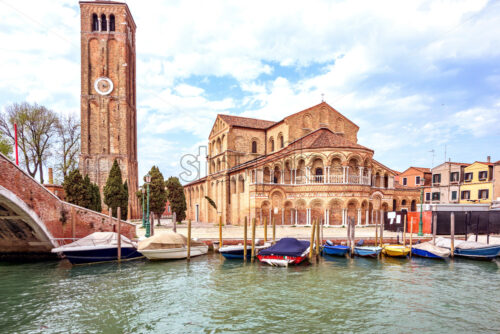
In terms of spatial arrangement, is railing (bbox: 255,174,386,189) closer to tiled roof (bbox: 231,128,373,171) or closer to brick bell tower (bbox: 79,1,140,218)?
tiled roof (bbox: 231,128,373,171)

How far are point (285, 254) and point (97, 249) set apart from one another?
9.66 m

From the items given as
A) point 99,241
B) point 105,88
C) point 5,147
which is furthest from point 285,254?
point 105,88

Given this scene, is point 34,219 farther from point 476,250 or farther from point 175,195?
point 476,250

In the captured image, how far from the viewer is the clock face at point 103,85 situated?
38375mm

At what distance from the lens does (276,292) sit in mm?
11000

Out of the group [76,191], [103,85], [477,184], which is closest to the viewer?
[76,191]

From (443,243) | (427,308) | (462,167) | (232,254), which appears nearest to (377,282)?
(427,308)

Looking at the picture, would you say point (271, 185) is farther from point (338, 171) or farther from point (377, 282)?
point (377, 282)

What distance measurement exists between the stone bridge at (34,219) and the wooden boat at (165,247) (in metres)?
3.38

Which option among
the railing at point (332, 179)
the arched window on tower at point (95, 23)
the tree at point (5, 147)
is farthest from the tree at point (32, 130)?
the railing at point (332, 179)

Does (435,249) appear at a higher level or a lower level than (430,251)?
higher

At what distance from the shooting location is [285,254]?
15008 mm

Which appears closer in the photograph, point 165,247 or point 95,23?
point 165,247

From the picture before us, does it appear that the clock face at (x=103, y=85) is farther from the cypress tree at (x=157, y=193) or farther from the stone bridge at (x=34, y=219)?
the stone bridge at (x=34, y=219)
